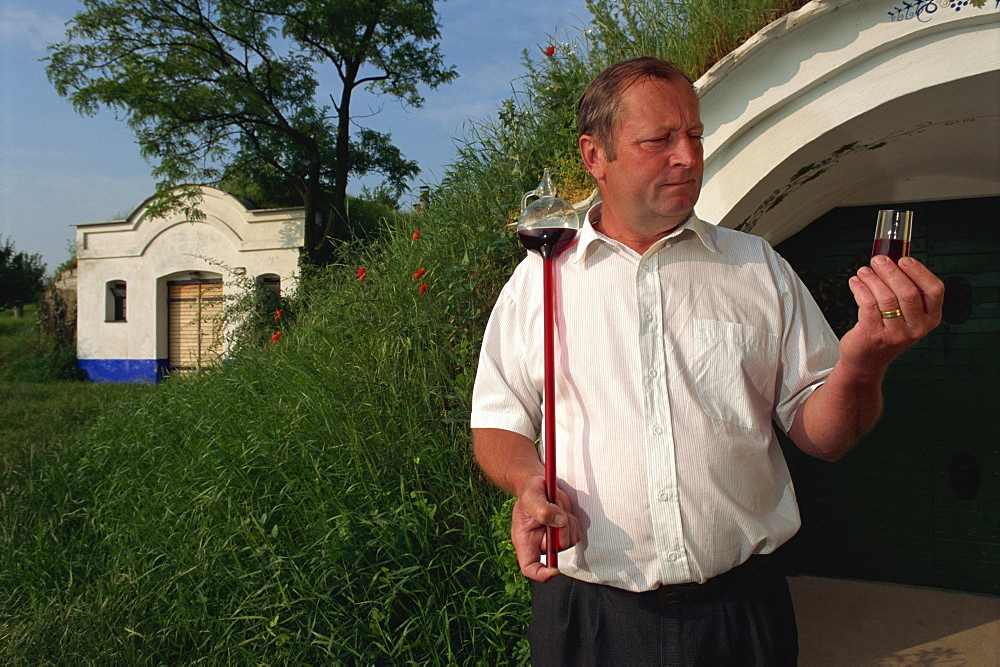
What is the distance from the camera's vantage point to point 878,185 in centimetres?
453

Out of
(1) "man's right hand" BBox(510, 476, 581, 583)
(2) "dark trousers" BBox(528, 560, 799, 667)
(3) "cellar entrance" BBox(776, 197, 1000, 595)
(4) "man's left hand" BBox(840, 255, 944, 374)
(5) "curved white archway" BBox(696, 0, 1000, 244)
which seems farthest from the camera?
(3) "cellar entrance" BBox(776, 197, 1000, 595)

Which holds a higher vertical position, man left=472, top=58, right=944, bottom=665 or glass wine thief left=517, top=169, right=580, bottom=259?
glass wine thief left=517, top=169, right=580, bottom=259

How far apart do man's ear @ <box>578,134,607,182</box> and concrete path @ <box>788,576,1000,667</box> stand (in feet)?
11.3

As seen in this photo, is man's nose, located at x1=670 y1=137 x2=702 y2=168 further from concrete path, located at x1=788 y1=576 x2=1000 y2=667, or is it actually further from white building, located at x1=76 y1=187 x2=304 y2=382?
white building, located at x1=76 y1=187 x2=304 y2=382

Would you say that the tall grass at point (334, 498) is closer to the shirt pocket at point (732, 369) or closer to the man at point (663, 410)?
the man at point (663, 410)

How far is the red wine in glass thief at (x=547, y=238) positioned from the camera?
1.65 m

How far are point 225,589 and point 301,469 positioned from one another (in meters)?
0.66

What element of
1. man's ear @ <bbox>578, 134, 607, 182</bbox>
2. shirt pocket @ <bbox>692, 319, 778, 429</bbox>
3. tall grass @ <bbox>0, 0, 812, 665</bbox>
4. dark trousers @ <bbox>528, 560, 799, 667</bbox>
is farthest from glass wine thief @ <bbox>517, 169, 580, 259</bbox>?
tall grass @ <bbox>0, 0, 812, 665</bbox>

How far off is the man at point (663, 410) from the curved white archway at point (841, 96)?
1.77 meters

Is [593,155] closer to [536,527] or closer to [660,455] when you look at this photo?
[660,455]

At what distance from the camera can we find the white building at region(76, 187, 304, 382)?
16.4m

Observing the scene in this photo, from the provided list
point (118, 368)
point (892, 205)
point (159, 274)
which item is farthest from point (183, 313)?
point (892, 205)

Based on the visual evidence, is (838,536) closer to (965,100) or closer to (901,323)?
(965,100)

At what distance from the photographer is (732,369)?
155 cm
